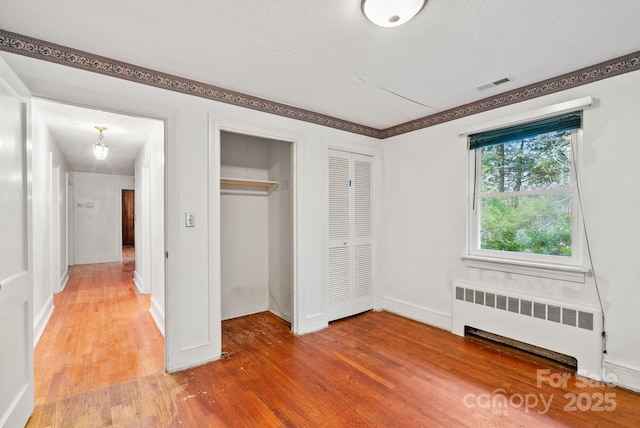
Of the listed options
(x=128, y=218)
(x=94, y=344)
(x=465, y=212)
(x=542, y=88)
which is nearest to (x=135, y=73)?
(x=94, y=344)

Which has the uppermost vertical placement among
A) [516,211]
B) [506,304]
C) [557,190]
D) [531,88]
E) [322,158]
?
[531,88]

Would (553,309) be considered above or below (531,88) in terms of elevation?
below

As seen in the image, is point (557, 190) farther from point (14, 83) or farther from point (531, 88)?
point (14, 83)

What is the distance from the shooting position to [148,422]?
1869mm

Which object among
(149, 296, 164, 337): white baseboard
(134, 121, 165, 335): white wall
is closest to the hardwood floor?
(149, 296, 164, 337): white baseboard

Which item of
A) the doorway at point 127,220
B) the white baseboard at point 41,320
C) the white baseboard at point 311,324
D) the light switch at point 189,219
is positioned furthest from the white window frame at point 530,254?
the doorway at point 127,220

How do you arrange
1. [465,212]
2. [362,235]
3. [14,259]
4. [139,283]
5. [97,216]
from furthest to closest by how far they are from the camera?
[97,216] < [139,283] < [362,235] < [465,212] < [14,259]

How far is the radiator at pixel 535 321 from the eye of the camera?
7.70 ft

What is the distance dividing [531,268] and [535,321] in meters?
0.46

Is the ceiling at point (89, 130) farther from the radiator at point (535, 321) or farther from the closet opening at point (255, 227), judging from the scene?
the radiator at point (535, 321)

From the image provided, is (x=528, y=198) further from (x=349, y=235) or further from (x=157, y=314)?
(x=157, y=314)

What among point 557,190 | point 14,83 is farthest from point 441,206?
point 14,83

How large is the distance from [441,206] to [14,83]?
364 cm

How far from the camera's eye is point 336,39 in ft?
6.52
